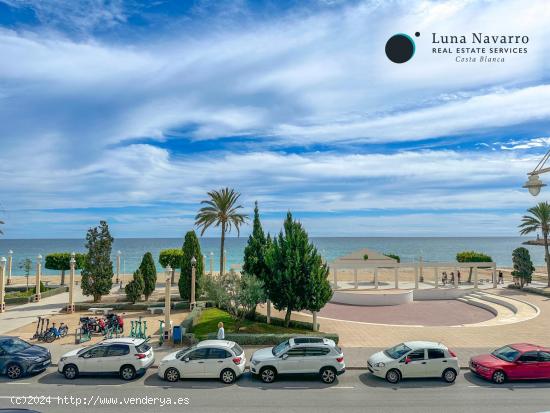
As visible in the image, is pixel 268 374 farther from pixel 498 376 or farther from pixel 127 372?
pixel 498 376

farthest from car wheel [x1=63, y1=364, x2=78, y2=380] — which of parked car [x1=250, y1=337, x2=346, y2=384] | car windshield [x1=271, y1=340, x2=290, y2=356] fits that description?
car windshield [x1=271, y1=340, x2=290, y2=356]

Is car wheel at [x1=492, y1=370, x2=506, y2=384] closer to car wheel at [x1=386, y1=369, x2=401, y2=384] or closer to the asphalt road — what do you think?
the asphalt road

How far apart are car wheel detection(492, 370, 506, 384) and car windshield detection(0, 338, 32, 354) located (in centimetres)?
1972

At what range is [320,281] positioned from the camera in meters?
25.1

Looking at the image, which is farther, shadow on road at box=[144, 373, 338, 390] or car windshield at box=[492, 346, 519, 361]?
car windshield at box=[492, 346, 519, 361]

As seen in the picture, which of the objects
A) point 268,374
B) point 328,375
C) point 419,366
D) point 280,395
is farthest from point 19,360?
point 419,366

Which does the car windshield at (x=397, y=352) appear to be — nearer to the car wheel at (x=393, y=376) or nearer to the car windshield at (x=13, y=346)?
the car wheel at (x=393, y=376)

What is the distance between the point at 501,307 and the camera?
36844mm

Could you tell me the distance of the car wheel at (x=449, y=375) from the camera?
16.5 m

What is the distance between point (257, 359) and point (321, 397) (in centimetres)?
318

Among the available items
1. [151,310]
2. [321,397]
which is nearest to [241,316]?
[151,310]

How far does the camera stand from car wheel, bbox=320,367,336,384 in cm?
1650

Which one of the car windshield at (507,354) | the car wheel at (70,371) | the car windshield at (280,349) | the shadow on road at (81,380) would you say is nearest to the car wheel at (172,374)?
the shadow on road at (81,380)

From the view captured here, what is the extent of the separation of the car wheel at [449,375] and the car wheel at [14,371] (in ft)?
56.5
